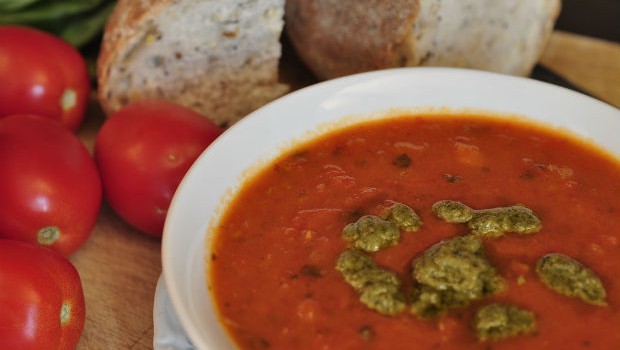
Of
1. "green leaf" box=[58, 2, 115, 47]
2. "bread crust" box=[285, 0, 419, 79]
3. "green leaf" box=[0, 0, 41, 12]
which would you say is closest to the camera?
"bread crust" box=[285, 0, 419, 79]

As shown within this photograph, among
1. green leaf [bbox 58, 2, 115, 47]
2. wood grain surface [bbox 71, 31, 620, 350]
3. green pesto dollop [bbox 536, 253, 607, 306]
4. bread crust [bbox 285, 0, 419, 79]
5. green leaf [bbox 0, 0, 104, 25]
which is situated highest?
green pesto dollop [bbox 536, 253, 607, 306]

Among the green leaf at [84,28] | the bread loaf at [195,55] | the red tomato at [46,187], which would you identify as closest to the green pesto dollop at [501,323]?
the red tomato at [46,187]

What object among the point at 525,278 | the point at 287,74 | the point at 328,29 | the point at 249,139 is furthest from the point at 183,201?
the point at 287,74

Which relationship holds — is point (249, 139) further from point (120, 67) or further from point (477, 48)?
point (477, 48)

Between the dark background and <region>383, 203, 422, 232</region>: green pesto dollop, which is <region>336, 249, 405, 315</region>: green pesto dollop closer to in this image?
<region>383, 203, 422, 232</region>: green pesto dollop

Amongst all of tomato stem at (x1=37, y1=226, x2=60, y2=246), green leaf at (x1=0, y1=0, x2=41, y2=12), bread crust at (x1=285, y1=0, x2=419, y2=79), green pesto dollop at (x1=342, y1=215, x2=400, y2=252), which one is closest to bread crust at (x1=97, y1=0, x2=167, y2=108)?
green leaf at (x1=0, y1=0, x2=41, y2=12)

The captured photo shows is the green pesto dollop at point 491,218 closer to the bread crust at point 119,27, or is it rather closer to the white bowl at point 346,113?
the white bowl at point 346,113
